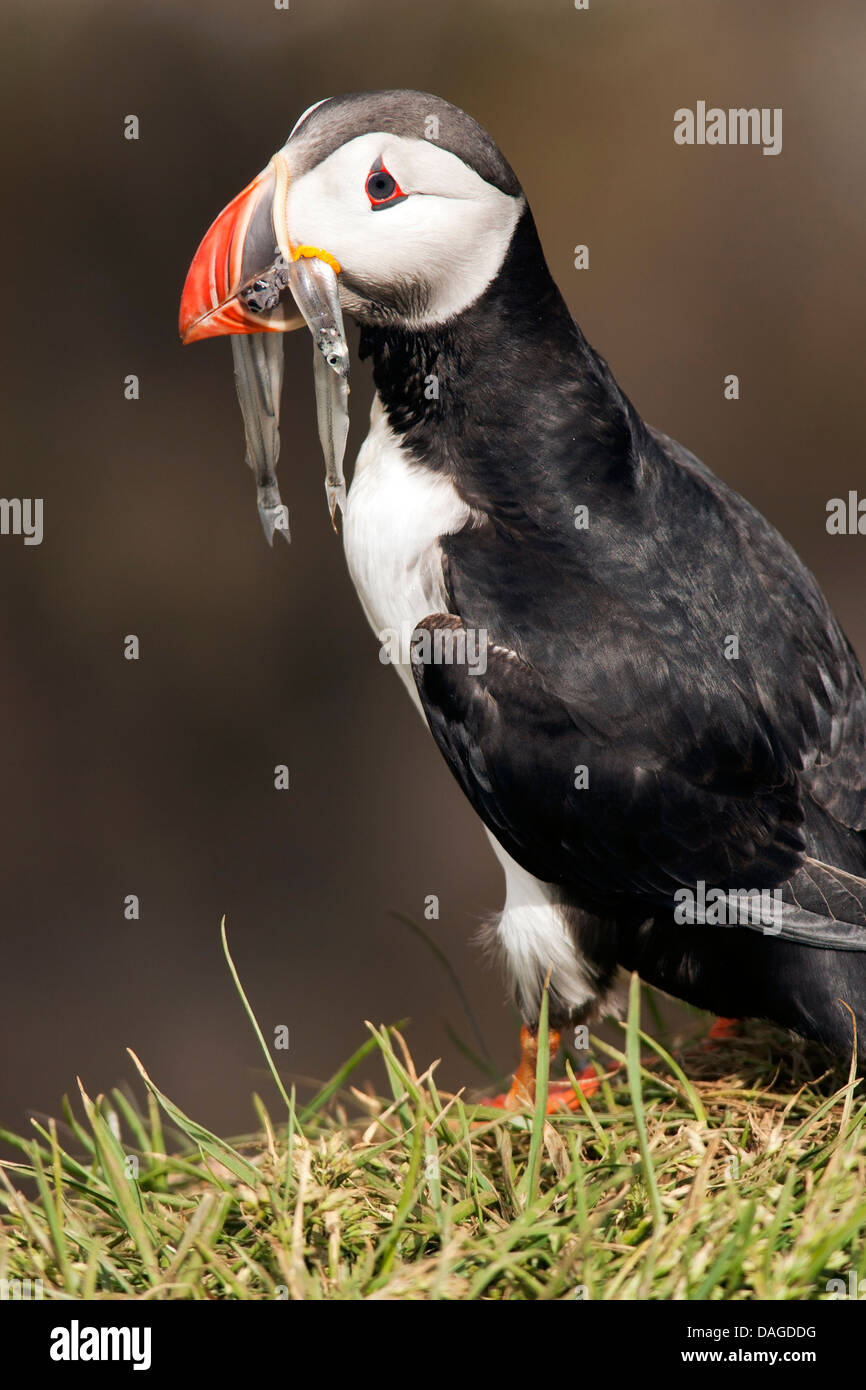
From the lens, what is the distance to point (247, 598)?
4988 mm

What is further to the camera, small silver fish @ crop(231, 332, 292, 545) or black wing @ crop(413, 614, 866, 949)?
small silver fish @ crop(231, 332, 292, 545)

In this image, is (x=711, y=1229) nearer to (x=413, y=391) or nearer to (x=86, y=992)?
(x=413, y=391)

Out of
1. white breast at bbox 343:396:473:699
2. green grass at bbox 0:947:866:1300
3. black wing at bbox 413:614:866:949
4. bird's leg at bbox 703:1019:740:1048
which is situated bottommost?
green grass at bbox 0:947:866:1300

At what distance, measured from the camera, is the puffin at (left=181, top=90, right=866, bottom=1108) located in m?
1.98

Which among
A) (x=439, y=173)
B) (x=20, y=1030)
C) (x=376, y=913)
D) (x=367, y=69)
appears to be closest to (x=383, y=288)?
(x=439, y=173)

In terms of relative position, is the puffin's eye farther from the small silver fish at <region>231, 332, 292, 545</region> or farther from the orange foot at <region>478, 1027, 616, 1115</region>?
the orange foot at <region>478, 1027, 616, 1115</region>

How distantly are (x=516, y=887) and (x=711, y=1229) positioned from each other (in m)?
0.74

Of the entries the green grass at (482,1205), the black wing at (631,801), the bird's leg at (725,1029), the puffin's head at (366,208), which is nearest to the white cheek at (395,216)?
the puffin's head at (366,208)

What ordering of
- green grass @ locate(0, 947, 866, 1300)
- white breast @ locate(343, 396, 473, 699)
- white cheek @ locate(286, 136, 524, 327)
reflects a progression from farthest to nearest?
white breast @ locate(343, 396, 473, 699) < white cheek @ locate(286, 136, 524, 327) < green grass @ locate(0, 947, 866, 1300)

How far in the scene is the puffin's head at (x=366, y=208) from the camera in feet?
6.37

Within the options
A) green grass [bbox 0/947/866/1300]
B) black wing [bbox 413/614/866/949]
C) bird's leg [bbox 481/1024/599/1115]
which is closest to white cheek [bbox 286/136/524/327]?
black wing [bbox 413/614/866/949]

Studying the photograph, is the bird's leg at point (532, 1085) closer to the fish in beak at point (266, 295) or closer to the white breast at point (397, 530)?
the white breast at point (397, 530)

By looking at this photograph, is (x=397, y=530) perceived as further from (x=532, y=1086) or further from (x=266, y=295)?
(x=532, y=1086)

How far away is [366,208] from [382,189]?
1.4 inches
